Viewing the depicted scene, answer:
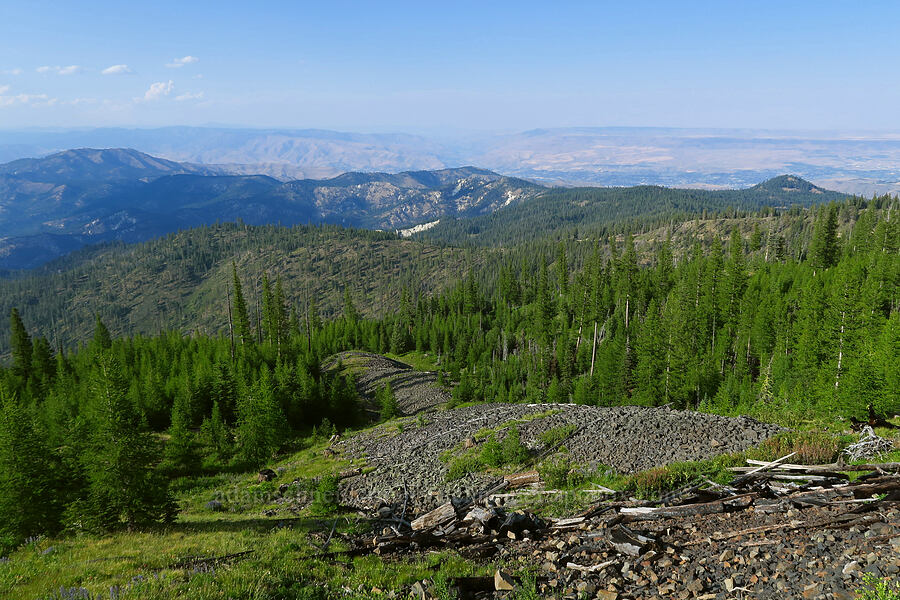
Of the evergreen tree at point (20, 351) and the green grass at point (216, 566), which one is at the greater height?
the green grass at point (216, 566)

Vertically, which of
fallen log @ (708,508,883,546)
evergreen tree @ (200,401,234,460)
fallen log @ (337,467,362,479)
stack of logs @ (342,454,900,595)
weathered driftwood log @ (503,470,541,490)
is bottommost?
evergreen tree @ (200,401,234,460)

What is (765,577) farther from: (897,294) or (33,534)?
(897,294)

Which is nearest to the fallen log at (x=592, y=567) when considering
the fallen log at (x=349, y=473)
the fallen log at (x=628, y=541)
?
the fallen log at (x=628, y=541)

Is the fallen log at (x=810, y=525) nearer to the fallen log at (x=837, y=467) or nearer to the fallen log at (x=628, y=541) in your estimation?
the fallen log at (x=628, y=541)

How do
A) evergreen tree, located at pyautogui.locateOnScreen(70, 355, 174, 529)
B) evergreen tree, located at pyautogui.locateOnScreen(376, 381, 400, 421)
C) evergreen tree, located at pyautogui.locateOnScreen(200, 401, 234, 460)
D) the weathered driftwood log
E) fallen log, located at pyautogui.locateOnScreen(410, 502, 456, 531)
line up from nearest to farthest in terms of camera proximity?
1. fallen log, located at pyautogui.locateOnScreen(410, 502, 456, 531)
2. evergreen tree, located at pyautogui.locateOnScreen(70, 355, 174, 529)
3. the weathered driftwood log
4. evergreen tree, located at pyautogui.locateOnScreen(200, 401, 234, 460)
5. evergreen tree, located at pyautogui.locateOnScreen(376, 381, 400, 421)

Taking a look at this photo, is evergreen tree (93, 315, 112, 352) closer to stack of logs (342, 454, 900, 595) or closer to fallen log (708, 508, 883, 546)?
stack of logs (342, 454, 900, 595)

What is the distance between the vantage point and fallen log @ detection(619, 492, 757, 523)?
13469 millimetres

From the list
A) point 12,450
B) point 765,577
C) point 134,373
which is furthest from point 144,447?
point 134,373

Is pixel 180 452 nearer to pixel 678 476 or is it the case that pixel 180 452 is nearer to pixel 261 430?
pixel 261 430

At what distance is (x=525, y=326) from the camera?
116875 mm

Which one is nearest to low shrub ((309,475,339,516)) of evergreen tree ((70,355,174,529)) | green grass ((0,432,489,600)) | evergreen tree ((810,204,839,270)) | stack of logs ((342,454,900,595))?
green grass ((0,432,489,600))

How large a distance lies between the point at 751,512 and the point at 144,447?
26779 millimetres

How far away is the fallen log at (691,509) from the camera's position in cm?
1347

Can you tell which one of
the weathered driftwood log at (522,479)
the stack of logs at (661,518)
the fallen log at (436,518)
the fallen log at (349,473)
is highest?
the stack of logs at (661,518)
